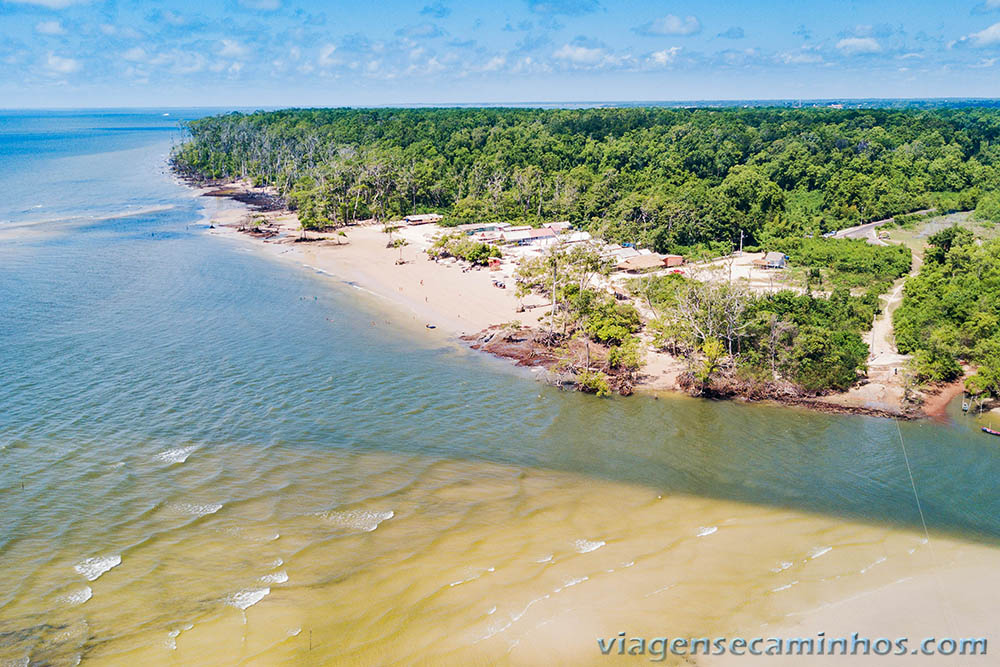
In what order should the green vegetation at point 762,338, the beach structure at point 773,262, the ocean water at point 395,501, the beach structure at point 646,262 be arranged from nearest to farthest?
1. the ocean water at point 395,501
2. the green vegetation at point 762,338
3. the beach structure at point 646,262
4. the beach structure at point 773,262

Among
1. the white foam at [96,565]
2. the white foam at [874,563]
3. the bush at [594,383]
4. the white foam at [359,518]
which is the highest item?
the bush at [594,383]

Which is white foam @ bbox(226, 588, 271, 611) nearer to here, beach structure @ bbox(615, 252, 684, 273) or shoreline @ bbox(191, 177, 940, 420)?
shoreline @ bbox(191, 177, 940, 420)

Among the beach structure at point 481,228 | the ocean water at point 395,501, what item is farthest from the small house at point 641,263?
the ocean water at point 395,501

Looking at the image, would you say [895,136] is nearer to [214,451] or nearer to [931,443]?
[931,443]

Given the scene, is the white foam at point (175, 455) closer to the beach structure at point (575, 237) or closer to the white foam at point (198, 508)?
the white foam at point (198, 508)

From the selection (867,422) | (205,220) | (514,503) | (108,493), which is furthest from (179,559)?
(205,220)

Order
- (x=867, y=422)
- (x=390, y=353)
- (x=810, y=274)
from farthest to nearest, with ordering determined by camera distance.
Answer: (x=810, y=274), (x=390, y=353), (x=867, y=422)

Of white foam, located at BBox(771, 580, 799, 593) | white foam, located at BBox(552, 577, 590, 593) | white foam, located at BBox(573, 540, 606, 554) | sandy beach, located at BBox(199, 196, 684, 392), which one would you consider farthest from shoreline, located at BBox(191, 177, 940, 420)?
white foam, located at BBox(552, 577, 590, 593)
